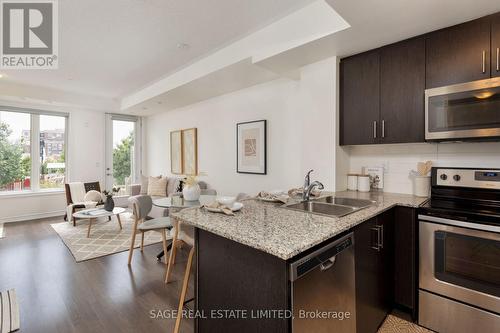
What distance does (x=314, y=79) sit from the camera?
2.83 metres

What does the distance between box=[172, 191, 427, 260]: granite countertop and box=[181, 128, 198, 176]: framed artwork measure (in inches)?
137

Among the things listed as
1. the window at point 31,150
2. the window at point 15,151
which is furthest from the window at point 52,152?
the window at point 15,151

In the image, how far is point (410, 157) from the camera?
2.57 metres

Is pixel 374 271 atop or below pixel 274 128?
below

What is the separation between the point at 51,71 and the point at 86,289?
356cm

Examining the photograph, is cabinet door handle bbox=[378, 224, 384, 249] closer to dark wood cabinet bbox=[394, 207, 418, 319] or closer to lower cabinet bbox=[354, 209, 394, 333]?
lower cabinet bbox=[354, 209, 394, 333]

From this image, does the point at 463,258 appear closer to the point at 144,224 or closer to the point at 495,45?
the point at 495,45

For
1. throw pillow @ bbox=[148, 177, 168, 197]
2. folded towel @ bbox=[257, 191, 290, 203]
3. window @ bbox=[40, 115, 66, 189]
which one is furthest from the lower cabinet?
window @ bbox=[40, 115, 66, 189]

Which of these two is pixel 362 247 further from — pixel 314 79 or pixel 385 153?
pixel 314 79

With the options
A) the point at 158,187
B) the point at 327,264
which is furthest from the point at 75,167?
the point at 327,264

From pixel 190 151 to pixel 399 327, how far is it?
14.8ft

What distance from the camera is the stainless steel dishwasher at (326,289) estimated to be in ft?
3.65

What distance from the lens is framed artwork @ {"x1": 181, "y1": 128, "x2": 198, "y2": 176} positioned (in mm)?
5254

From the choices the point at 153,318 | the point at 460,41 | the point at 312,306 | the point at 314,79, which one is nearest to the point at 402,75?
the point at 460,41
